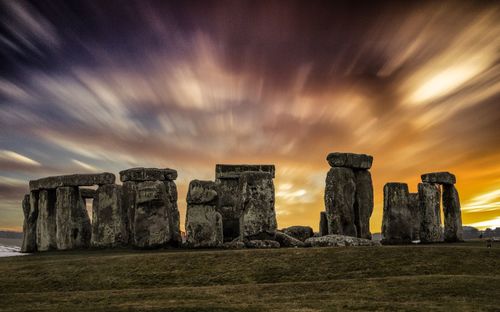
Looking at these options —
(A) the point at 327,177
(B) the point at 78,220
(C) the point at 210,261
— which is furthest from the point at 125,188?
(C) the point at 210,261

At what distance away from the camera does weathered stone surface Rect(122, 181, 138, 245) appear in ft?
83.8

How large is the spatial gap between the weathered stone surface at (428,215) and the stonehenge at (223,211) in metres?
0.05

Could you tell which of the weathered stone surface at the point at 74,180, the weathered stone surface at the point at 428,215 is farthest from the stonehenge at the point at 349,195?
the weathered stone surface at the point at 74,180

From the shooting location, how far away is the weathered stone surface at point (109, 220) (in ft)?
82.2

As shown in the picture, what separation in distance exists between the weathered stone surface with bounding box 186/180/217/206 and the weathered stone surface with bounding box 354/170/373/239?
6654mm

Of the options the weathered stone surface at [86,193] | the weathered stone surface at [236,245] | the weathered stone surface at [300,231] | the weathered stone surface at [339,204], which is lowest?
the weathered stone surface at [236,245]

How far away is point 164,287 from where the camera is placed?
1421 cm

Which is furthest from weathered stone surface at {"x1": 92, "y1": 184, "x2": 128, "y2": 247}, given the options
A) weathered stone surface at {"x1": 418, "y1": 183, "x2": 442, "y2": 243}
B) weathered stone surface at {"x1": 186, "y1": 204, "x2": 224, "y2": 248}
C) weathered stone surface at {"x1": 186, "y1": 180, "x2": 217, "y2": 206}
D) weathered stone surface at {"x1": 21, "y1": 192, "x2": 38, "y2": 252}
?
weathered stone surface at {"x1": 418, "y1": 183, "x2": 442, "y2": 243}

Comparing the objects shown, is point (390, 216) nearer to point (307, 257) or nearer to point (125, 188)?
point (307, 257)

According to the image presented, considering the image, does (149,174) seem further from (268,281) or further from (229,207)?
(268,281)

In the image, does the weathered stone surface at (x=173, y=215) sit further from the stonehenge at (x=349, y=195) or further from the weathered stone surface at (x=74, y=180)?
the stonehenge at (x=349, y=195)

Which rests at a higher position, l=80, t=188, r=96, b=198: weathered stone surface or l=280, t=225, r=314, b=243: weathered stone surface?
l=80, t=188, r=96, b=198: weathered stone surface

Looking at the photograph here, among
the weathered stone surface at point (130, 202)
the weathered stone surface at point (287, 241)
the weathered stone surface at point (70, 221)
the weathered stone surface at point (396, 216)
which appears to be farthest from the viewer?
the weathered stone surface at point (70, 221)

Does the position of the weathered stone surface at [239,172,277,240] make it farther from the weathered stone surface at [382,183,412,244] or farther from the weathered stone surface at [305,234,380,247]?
the weathered stone surface at [382,183,412,244]
